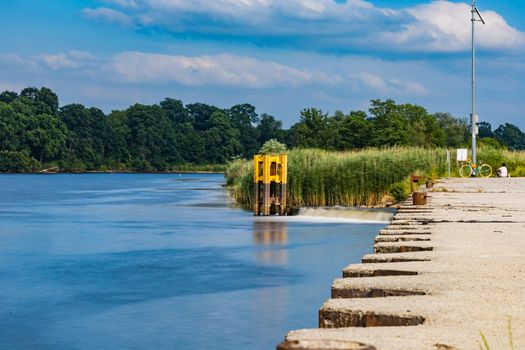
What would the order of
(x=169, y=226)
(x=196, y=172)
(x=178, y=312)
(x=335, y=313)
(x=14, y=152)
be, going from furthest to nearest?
(x=196, y=172) → (x=14, y=152) → (x=169, y=226) → (x=178, y=312) → (x=335, y=313)

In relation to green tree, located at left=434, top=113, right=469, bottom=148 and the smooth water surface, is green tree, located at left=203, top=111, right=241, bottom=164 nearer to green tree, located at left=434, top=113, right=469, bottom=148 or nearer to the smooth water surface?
green tree, located at left=434, top=113, right=469, bottom=148

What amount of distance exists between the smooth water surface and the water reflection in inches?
1.4

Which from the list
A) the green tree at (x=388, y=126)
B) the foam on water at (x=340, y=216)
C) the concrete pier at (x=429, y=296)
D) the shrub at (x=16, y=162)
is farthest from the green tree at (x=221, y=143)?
the concrete pier at (x=429, y=296)

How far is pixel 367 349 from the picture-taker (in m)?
2.33

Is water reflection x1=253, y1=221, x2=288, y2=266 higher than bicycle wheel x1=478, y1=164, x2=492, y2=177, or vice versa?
bicycle wheel x1=478, y1=164, x2=492, y2=177

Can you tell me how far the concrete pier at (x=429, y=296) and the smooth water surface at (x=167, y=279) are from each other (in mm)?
4090

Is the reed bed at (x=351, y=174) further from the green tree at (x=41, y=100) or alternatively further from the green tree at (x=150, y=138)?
the green tree at (x=150, y=138)

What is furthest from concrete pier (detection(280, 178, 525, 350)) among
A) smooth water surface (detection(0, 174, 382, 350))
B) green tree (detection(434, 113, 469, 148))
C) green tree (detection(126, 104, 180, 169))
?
green tree (detection(126, 104, 180, 169))

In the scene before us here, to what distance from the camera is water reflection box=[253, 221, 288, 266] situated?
72.5 ft

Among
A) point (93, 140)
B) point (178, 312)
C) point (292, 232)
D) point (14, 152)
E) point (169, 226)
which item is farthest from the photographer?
point (93, 140)

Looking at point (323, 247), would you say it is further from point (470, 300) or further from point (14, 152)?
point (14, 152)

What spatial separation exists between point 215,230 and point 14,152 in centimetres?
12488

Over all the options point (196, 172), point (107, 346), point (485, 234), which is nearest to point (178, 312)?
point (107, 346)

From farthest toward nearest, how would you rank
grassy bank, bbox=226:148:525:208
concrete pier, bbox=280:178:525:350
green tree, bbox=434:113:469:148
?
green tree, bbox=434:113:469:148, grassy bank, bbox=226:148:525:208, concrete pier, bbox=280:178:525:350
